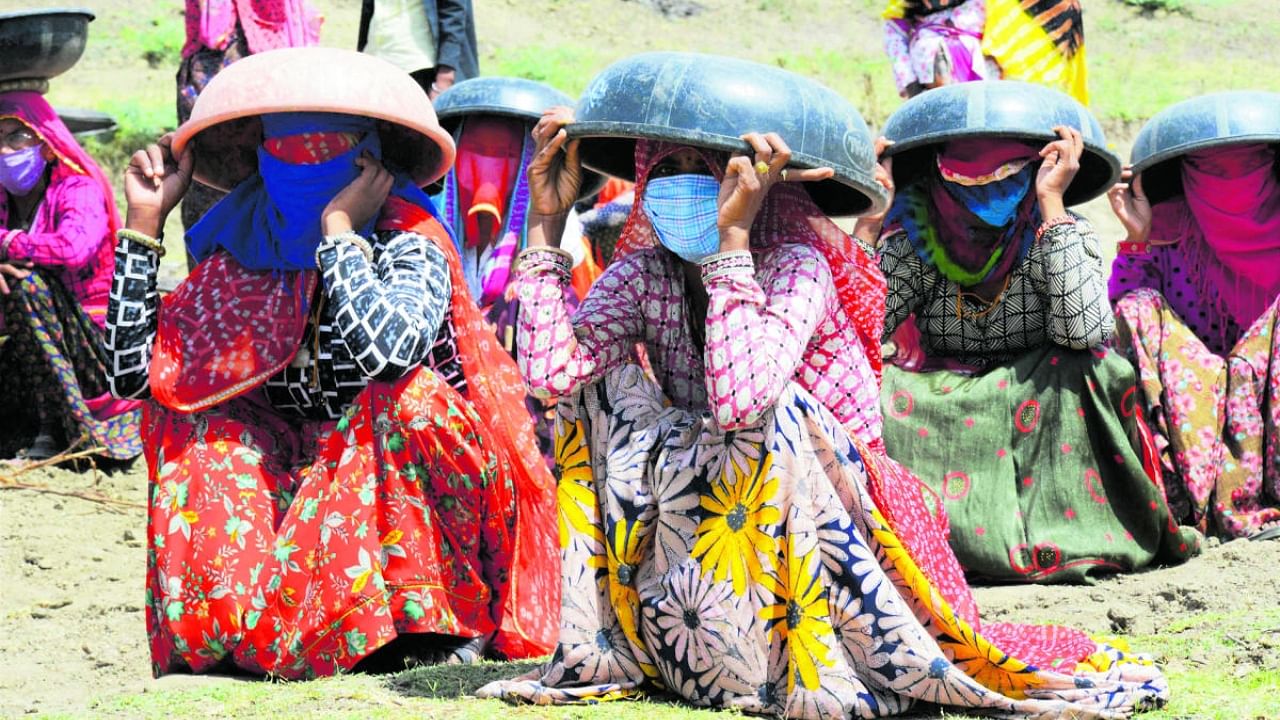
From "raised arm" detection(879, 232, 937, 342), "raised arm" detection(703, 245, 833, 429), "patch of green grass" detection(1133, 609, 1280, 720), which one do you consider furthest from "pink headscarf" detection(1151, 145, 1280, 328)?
"raised arm" detection(703, 245, 833, 429)

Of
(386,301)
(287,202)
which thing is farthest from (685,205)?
(287,202)

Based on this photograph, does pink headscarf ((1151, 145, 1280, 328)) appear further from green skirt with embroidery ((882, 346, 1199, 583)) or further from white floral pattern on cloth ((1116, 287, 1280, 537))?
green skirt with embroidery ((882, 346, 1199, 583))

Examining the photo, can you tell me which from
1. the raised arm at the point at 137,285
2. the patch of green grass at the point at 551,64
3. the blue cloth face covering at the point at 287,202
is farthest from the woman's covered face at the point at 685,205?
the patch of green grass at the point at 551,64

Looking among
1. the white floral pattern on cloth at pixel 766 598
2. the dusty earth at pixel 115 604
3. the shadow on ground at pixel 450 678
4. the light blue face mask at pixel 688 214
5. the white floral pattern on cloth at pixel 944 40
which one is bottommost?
the dusty earth at pixel 115 604

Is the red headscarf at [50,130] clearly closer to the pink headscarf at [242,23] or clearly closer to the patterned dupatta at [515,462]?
the pink headscarf at [242,23]

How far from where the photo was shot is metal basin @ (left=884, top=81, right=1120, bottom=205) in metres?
5.51

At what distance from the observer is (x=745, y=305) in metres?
3.50

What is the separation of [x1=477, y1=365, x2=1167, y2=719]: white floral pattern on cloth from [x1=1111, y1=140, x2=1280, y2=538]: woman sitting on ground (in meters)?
2.46

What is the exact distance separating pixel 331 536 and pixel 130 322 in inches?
32.1

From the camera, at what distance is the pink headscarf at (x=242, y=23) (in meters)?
8.80

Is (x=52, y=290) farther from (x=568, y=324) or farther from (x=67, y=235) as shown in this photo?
(x=568, y=324)

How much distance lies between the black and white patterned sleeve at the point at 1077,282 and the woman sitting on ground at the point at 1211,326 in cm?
44

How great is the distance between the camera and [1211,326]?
626 cm

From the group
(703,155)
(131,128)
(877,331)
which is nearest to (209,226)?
(703,155)
